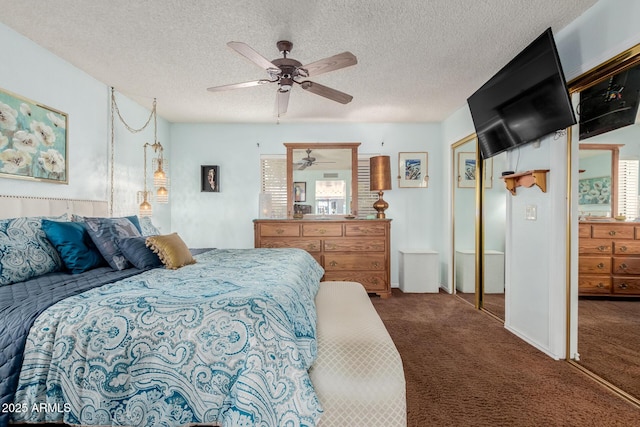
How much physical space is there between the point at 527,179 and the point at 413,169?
2.22m

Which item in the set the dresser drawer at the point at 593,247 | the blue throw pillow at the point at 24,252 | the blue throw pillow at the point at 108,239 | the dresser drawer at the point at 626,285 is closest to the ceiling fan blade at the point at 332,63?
the blue throw pillow at the point at 108,239

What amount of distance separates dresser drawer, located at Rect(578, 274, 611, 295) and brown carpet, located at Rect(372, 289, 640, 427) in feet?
1.89

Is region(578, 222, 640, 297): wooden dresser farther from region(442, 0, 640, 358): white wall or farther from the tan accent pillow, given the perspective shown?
the tan accent pillow

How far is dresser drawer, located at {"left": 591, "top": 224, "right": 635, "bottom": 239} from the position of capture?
2.12 meters

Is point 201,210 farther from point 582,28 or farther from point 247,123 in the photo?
point 582,28

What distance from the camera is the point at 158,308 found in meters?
1.26

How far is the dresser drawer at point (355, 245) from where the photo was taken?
420 cm

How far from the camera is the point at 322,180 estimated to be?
15.6ft

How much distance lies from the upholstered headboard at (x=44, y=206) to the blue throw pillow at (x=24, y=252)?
1.32 ft

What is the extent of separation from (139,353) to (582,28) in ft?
10.5

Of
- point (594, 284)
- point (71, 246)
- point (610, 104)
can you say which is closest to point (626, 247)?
point (594, 284)

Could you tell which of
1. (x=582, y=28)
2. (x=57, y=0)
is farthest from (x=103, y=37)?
(x=582, y=28)

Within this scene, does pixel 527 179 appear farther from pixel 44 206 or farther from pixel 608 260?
pixel 44 206

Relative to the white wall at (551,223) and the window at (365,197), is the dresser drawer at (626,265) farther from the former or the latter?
the window at (365,197)
